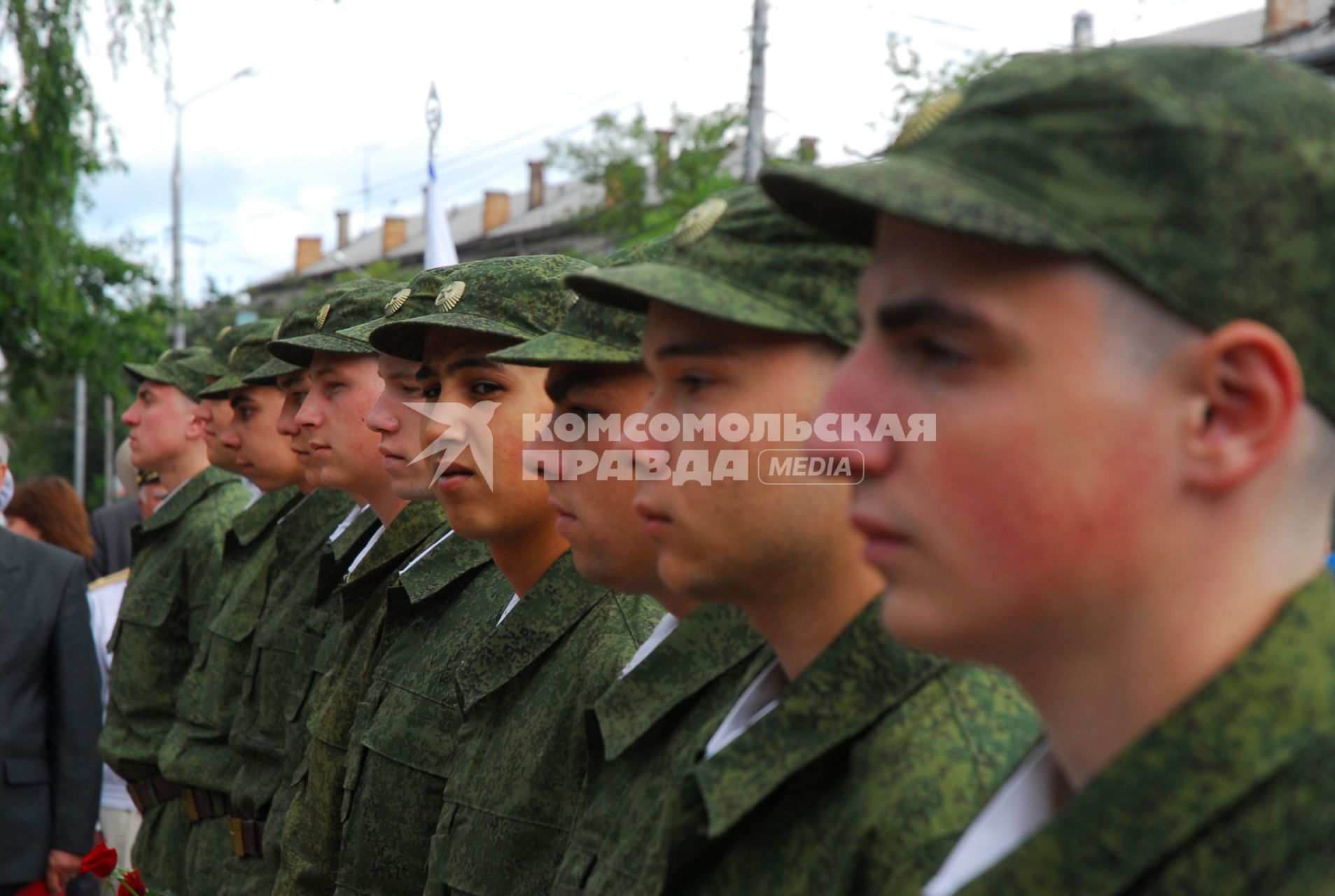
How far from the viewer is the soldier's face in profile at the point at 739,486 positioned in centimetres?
208

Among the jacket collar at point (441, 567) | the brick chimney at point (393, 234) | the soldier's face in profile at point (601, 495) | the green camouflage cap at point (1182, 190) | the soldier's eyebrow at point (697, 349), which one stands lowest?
the brick chimney at point (393, 234)

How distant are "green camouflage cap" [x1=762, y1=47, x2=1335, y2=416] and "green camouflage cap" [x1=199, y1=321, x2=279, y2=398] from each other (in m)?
5.41

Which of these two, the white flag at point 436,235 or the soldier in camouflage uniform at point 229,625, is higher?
the white flag at point 436,235

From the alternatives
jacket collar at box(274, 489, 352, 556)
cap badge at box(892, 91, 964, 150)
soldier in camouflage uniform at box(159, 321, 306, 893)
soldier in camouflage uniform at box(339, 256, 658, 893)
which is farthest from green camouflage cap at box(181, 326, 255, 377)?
cap badge at box(892, 91, 964, 150)

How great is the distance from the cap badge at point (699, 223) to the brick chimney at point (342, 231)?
268 ft

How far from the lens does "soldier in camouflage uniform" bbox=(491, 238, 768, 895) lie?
234 centimetres

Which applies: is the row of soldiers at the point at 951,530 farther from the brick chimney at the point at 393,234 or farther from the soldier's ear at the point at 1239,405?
the brick chimney at the point at 393,234

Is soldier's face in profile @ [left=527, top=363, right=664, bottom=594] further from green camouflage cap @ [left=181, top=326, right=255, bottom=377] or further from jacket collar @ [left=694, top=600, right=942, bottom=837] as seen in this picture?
green camouflage cap @ [left=181, top=326, right=255, bottom=377]

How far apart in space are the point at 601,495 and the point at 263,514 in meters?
4.01

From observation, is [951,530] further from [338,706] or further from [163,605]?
[163,605]

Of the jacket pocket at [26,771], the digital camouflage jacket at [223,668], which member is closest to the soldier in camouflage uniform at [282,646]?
the digital camouflage jacket at [223,668]

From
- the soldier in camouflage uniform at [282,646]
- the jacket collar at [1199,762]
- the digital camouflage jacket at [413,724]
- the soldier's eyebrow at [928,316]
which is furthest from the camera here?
the soldier in camouflage uniform at [282,646]

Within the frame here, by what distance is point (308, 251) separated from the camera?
8256cm

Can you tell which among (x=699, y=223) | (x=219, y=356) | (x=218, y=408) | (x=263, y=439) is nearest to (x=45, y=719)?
(x=263, y=439)
